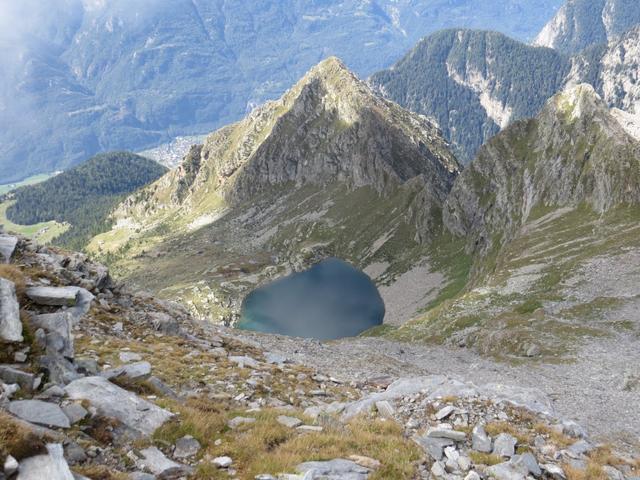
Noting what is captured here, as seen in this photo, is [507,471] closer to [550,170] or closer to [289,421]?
[289,421]

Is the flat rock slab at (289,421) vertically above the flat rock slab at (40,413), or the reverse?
the flat rock slab at (40,413)

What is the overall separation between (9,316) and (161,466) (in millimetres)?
8303

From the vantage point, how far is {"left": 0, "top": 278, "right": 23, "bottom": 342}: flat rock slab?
55.4 feet

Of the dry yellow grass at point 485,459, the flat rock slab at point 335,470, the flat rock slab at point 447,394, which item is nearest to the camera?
the flat rock slab at point 335,470

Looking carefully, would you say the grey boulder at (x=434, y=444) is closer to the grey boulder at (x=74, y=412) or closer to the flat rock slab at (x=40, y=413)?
the grey boulder at (x=74, y=412)

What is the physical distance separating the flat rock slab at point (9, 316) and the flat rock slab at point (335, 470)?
36.5 feet

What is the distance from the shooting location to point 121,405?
1639 centimetres

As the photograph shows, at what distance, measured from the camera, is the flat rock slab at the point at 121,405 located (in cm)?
1579

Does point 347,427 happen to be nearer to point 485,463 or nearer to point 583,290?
point 485,463

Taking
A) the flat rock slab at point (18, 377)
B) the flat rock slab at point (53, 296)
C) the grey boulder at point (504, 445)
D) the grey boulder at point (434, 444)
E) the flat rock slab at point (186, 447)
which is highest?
the flat rock slab at point (53, 296)

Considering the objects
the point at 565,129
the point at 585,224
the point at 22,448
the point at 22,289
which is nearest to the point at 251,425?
the point at 22,448

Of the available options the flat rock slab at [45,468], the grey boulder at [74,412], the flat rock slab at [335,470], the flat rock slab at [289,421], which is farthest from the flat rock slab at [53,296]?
the flat rock slab at [335,470]

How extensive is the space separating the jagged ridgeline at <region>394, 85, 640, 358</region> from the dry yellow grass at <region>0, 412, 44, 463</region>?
58.9m

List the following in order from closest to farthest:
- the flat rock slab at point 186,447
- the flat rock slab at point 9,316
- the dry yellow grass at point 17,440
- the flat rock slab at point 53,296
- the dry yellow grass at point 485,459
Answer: the dry yellow grass at point 17,440
the flat rock slab at point 186,447
the dry yellow grass at point 485,459
the flat rock slab at point 9,316
the flat rock slab at point 53,296
